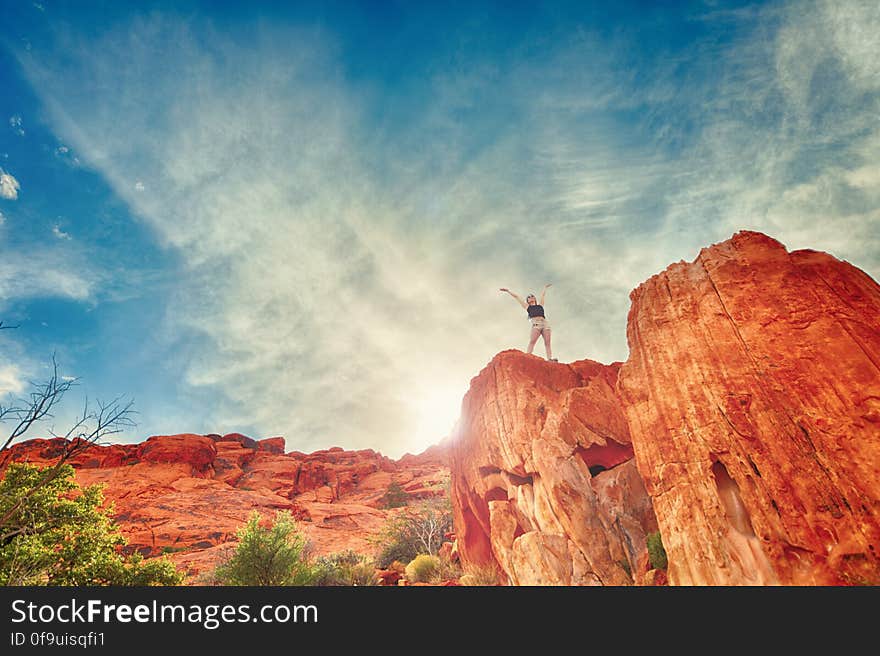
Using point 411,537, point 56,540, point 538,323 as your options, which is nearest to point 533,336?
point 538,323

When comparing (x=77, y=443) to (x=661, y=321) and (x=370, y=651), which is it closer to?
(x=370, y=651)

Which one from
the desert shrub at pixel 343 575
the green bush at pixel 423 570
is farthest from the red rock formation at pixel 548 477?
the desert shrub at pixel 343 575

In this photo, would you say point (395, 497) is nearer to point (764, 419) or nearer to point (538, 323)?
point (538, 323)

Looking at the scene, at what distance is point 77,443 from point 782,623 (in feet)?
59.3

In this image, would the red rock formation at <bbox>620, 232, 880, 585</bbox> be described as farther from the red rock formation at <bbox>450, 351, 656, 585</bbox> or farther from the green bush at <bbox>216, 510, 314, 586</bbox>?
the green bush at <bbox>216, 510, 314, 586</bbox>

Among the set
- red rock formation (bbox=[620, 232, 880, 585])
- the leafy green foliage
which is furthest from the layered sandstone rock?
red rock formation (bbox=[620, 232, 880, 585])

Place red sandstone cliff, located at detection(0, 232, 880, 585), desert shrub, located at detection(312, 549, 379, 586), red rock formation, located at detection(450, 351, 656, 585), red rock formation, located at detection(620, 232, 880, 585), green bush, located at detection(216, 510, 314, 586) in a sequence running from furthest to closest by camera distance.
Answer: desert shrub, located at detection(312, 549, 379, 586)
green bush, located at detection(216, 510, 314, 586)
red rock formation, located at detection(450, 351, 656, 585)
red sandstone cliff, located at detection(0, 232, 880, 585)
red rock formation, located at detection(620, 232, 880, 585)

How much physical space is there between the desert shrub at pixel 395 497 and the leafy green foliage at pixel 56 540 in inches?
1786

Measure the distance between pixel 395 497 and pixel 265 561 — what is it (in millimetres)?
42819

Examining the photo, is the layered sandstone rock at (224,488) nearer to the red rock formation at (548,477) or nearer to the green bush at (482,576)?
the green bush at (482,576)

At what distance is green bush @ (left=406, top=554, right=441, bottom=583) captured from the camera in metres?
20.0

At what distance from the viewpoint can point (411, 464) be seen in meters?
83.1

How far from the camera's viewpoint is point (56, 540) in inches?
465

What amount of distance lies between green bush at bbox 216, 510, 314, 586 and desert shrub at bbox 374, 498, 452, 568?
28.5ft
